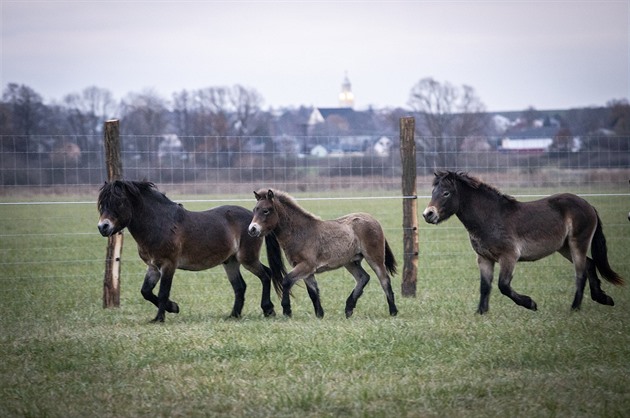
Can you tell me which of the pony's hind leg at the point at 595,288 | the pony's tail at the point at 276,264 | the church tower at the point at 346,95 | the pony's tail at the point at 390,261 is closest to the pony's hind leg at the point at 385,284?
the pony's tail at the point at 390,261

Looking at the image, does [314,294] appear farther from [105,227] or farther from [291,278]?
[105,227]

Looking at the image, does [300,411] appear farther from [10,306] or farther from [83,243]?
[83,243]

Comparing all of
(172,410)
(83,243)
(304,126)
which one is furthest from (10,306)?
(304,126)

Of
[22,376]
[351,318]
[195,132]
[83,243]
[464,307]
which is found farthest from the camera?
[195,132]

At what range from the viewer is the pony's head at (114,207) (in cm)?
1061

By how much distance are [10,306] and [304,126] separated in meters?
42.4

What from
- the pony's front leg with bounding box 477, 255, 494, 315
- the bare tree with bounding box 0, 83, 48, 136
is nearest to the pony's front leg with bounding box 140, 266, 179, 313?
the pony's front leg with bounding box 477, 255, 494, 315

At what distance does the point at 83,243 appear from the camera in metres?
23.4

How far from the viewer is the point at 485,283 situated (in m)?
10.9

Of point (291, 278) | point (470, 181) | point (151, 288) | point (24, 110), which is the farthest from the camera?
point (24, 110)

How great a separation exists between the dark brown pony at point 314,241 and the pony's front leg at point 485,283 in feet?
3.55

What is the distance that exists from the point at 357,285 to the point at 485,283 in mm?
1607

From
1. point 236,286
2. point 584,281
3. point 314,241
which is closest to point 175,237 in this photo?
point 236,286

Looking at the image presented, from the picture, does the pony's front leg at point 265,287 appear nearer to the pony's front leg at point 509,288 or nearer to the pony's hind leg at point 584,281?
the pony's front leg at point 509,288
